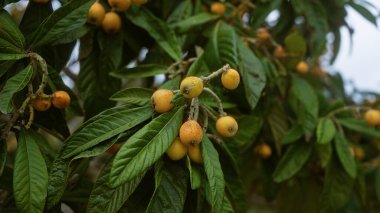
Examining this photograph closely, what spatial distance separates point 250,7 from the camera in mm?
1489

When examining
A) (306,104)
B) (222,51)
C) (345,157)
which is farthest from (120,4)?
(345,157)

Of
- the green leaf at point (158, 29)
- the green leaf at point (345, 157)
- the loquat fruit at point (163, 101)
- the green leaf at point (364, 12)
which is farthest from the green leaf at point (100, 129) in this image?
the green leaf at point (364, 12)

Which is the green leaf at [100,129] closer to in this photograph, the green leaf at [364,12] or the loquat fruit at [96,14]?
the loquat fruit at [96,14]

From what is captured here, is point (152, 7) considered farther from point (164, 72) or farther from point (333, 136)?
point (333, 136)

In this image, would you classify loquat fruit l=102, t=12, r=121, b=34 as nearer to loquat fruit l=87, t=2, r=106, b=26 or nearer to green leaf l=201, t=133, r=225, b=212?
loquat fruit l=87, t=2, r=106, b=26

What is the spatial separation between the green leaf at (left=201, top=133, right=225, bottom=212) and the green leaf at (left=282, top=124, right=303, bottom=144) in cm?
56

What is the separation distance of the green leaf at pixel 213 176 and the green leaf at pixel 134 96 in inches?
7.4

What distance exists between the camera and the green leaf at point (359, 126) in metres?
1.39

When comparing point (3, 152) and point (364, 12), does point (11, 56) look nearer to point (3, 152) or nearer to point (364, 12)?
point (3, 152)

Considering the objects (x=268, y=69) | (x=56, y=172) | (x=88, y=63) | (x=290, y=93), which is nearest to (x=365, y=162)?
(x=290, y=93)

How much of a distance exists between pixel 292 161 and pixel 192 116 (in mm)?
597

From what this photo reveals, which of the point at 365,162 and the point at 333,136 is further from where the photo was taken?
the point at 365,162

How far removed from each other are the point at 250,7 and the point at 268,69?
29 cm

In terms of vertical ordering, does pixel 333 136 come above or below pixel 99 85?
below
